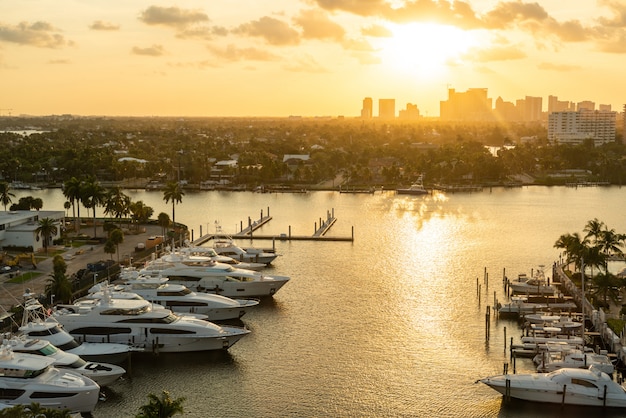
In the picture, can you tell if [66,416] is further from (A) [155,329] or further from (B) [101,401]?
(A) [155,329]

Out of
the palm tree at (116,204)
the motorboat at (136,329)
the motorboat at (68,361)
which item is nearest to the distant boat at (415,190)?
the palm tree at (116,204)

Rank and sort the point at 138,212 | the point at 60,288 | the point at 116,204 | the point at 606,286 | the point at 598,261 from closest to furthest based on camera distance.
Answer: the point at 60,288 < the point at 606,286 < the point at 598,261 < the point at 138,212 < the point at 116,204

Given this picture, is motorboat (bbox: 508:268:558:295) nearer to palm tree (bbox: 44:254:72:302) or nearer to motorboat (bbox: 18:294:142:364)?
motorboat (bbox: 18:294:142:364)

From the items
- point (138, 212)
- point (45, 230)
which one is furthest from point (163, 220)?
point (45, 230)

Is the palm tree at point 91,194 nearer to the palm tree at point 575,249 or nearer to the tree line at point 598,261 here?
the tree line at point 598,261

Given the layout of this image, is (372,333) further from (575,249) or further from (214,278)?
(575,249)

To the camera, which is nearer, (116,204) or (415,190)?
(116,204)

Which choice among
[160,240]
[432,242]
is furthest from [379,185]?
[160,240]
